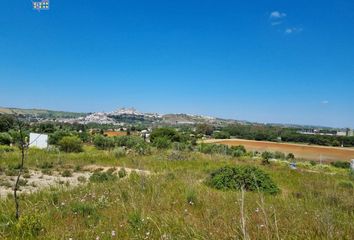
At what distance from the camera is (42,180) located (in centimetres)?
1326

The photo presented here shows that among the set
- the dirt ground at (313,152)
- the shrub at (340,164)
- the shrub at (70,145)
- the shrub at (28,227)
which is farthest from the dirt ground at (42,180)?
the dirt ground at (313,152)

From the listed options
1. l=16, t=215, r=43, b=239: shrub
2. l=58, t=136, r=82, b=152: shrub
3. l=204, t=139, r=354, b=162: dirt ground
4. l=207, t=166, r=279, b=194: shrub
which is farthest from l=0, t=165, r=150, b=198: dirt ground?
l=204, t=139, r=354, b=162: dirt ground

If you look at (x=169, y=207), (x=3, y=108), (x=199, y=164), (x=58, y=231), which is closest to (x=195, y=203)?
(x=169, y=207)

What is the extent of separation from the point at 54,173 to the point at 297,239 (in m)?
14.8

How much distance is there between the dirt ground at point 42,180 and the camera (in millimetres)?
10352

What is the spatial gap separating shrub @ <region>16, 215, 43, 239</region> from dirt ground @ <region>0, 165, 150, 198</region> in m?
4.90

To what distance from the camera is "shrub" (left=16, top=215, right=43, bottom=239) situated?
3.42 m

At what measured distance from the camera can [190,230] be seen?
3082 mm

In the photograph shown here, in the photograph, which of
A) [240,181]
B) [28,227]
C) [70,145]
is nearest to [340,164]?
[70,145]

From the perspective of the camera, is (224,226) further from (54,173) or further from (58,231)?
Answer: (54,173)

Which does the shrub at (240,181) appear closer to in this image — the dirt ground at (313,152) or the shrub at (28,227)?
the shrub at (28,227)

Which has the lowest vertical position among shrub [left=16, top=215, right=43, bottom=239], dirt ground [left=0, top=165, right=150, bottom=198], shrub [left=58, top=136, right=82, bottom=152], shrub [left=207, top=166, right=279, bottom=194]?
shrub [left=58, top=136, right=82, bottom=152]

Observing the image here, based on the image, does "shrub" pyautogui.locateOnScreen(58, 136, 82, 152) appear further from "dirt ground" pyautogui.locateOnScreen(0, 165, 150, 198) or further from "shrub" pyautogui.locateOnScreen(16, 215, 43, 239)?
"shrub" pyautogui.locateOnScreen(16, 215, 43, 239)

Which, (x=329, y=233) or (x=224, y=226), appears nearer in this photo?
(x=329, y=233)
